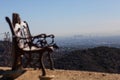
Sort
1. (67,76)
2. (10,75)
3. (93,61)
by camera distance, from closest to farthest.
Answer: (10,75)
(67,76)
(93,61)

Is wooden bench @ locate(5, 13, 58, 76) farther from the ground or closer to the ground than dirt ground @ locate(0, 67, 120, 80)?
farther from the ground

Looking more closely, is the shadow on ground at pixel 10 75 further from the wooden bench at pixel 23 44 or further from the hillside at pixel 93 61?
the hillside at pixel 93 61

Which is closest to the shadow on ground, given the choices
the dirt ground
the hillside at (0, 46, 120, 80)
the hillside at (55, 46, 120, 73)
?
the dirt ground

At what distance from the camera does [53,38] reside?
10.5 metres

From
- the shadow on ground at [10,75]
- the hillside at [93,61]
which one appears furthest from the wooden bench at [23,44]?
the hillside at [93,61]

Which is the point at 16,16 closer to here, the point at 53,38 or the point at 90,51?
the point at 53,38

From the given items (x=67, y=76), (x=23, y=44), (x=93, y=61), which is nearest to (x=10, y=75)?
(x=23, y=44)

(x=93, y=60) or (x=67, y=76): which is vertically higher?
(x=67, y=76)

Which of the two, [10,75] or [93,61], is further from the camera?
[93,61]

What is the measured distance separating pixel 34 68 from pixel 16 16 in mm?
1731

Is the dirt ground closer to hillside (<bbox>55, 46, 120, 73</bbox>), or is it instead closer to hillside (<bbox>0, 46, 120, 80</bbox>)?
hillside (<bbox>0, 46, 120, 80</bbox>)

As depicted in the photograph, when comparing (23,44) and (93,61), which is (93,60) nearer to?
(93,61)

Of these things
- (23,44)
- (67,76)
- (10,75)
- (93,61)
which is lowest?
(93,61)

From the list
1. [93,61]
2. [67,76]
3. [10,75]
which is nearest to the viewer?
[10,75]
